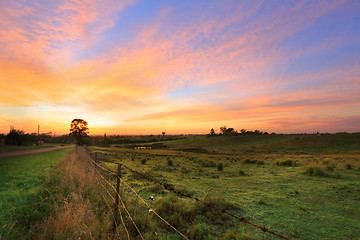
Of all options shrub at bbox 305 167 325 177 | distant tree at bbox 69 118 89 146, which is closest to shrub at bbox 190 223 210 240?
shrub at bbox 305 167 325 177

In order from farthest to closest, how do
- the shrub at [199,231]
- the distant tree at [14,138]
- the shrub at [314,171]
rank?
the distant tree at [14,138] < the shrub at [314,171] < the shrub at [199,231]

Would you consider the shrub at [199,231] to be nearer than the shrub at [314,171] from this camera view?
Yes

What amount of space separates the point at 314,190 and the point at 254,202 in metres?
4.10

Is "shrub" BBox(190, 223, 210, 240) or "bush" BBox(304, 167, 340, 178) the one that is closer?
"shrub" BBox(190, 223, 210, 240)

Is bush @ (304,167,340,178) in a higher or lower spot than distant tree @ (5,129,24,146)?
lower

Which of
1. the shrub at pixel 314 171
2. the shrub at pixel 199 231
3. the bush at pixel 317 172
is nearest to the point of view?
the shrub at pixel 199 231

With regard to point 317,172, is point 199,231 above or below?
above

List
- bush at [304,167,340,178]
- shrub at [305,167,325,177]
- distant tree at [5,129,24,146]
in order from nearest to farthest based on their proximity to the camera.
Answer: bush at [304,167,340,178] < shrub at [305,167,325,177] < distant tree at [5,129,24,146]

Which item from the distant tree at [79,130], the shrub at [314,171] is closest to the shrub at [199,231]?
the shrub at [314,171]

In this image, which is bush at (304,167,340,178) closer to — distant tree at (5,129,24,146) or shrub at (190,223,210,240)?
shrub at (190,223,210,240)

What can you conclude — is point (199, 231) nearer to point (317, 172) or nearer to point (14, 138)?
point (317, 172)

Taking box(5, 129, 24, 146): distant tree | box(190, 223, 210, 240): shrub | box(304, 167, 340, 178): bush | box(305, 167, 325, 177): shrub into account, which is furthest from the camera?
box(5, 129, 24, 146): distant tree

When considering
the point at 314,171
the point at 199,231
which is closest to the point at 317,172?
the point at 314,171

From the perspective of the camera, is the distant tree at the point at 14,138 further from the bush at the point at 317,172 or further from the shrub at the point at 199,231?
the bush at the point at 317,172
